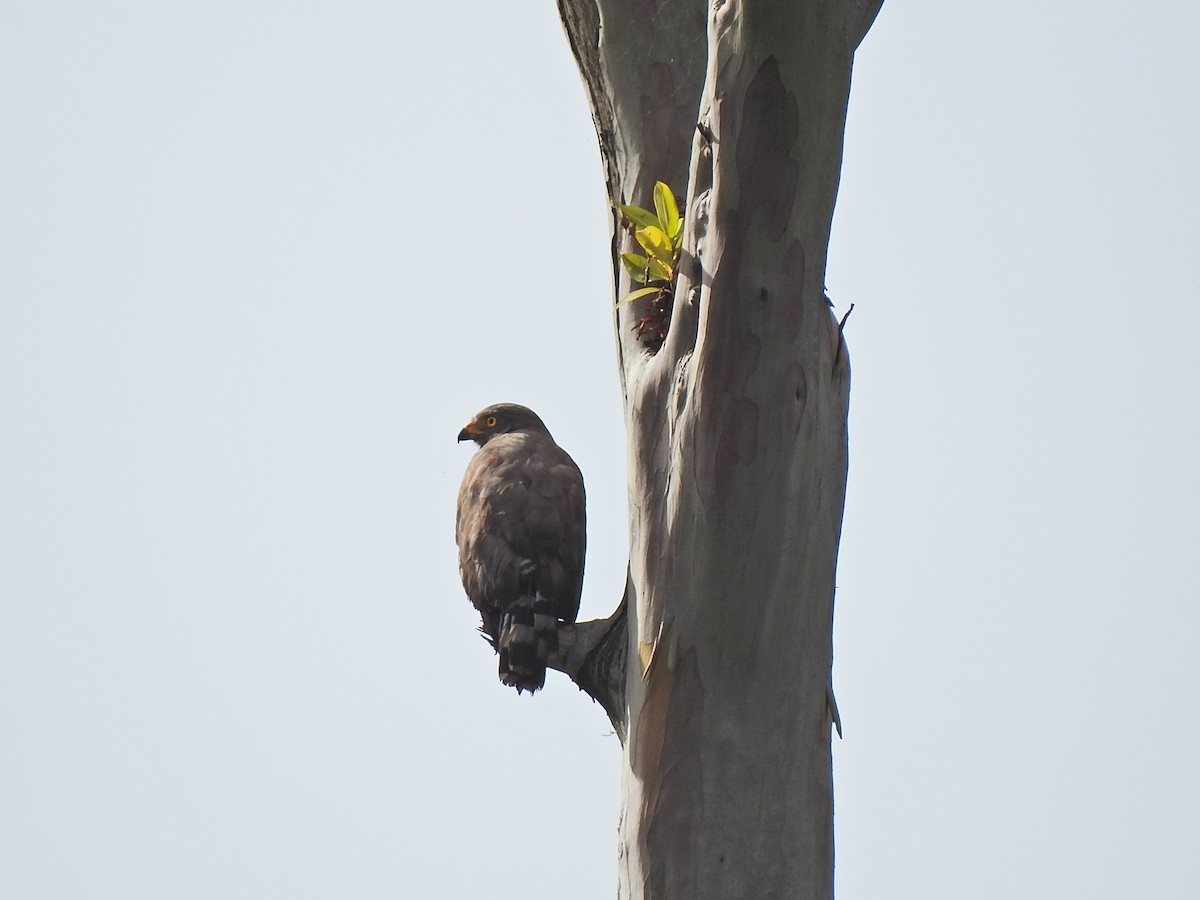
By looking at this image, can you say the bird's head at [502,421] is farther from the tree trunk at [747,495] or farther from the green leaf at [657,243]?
the tree trunk at [747,495]

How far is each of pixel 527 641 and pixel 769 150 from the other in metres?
2.35

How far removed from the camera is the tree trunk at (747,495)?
412 centimetres

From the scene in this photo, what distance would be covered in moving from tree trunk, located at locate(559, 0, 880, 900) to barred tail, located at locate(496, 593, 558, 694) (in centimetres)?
90

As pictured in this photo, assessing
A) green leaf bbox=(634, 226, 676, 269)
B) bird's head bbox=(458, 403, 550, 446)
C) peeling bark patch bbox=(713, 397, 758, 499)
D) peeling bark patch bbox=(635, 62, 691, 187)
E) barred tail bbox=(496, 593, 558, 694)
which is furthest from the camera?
bird's head bbox=(458, 403, 550, 446)

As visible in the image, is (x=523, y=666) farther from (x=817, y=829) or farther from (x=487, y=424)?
(x=487, y=424)

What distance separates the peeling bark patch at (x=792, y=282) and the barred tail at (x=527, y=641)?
1809 millimetres

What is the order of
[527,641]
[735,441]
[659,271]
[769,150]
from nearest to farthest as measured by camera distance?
[769,150] < [735,441] < [659,271] < [527,641]

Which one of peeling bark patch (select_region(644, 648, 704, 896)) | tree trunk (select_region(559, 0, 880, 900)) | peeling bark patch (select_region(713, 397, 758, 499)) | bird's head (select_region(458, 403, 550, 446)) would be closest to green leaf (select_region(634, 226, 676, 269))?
tree trunk (select_region(559, 0, 880, 900))

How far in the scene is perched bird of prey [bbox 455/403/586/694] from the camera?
5645mm

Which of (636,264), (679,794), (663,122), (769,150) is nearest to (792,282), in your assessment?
(769,150)

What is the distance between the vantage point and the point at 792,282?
13.8 ft

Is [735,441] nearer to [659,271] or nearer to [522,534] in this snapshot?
[659,271]

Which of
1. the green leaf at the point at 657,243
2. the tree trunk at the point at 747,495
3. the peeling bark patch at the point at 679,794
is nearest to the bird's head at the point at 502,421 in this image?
the green leaf at the point at 657,243

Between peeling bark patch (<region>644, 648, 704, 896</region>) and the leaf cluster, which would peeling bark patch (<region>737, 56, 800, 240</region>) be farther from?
peeling bark patch (<region>644, 648, 704, 896</region>)
